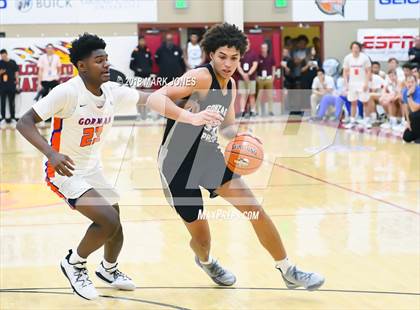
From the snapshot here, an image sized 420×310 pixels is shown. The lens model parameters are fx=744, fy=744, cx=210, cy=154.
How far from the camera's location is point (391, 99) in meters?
16.8

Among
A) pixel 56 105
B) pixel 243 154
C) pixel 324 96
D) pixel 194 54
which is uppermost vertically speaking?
pixel 194 54

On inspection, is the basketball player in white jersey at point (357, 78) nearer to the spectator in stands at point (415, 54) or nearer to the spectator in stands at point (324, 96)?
the spectator in stands at point (324, 96)

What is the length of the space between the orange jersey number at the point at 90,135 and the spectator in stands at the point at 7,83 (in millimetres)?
14331

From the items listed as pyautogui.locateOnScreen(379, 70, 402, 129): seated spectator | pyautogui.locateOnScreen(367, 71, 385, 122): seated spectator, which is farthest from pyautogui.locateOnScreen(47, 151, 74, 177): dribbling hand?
pyautogui.locateOnScreen(367, 71, 385, 122): seated spectator

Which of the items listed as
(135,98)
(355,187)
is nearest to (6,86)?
(355,187)

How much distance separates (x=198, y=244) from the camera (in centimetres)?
551

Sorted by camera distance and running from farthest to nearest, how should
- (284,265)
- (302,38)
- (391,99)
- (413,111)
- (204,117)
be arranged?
(302,38)
(391,99)
(413,111)
(284,265)
(204,117)

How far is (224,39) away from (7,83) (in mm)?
15188

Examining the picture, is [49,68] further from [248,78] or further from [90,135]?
[90,135]

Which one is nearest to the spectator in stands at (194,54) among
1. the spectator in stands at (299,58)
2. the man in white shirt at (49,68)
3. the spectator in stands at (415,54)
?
the spectator in stands at (299,58)

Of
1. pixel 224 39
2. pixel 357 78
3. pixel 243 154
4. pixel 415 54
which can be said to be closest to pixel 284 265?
pixel 243 154

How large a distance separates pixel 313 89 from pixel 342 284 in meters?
14.3

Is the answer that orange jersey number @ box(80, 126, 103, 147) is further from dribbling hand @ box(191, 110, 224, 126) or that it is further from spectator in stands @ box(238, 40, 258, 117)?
spectator in stands @ box(238, 40, 258, 117)

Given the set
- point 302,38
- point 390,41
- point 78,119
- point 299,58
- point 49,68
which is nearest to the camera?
point 78,119
